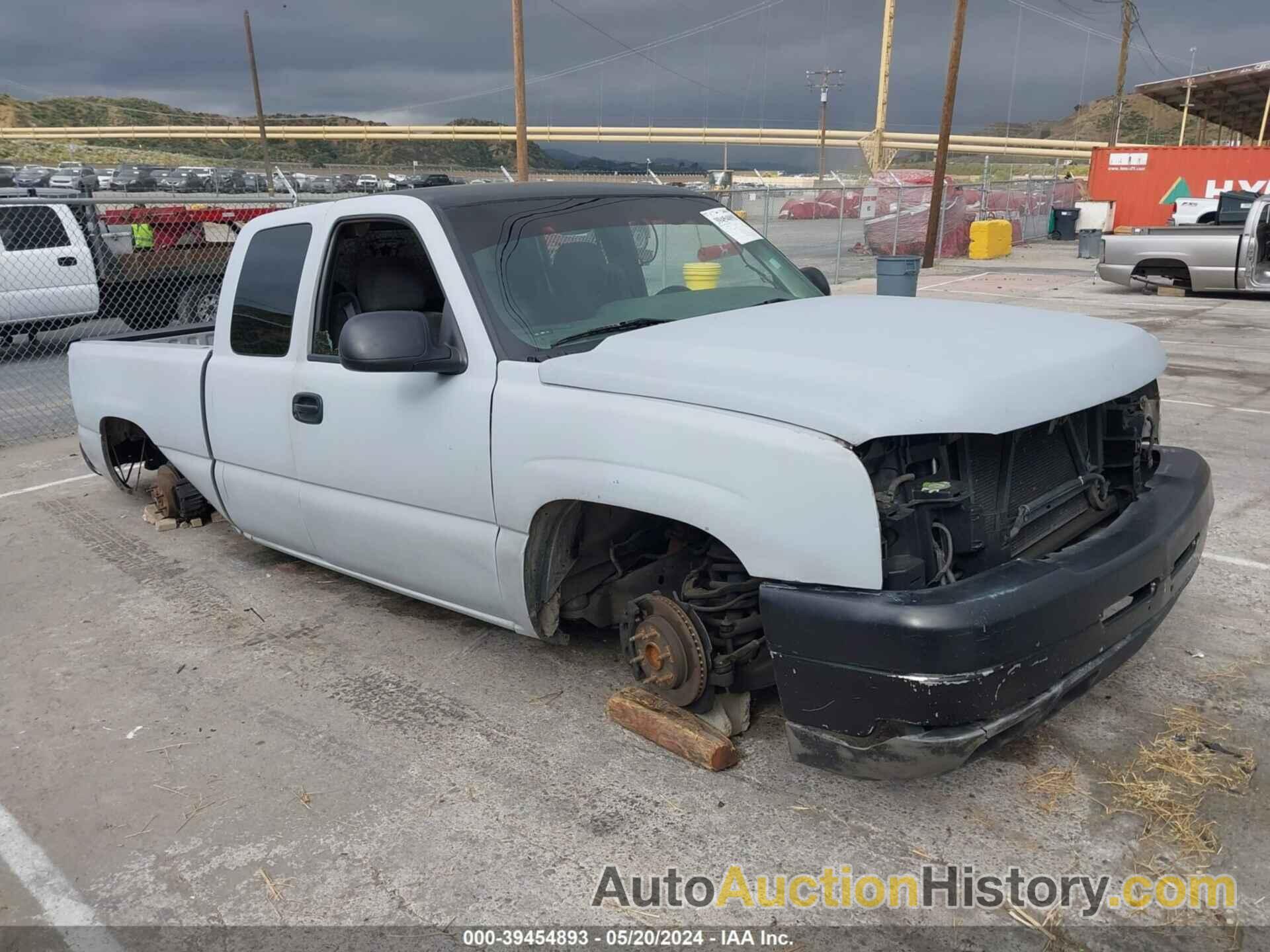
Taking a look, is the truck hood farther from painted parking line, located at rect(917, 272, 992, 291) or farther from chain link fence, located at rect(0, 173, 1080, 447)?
painted parking line, located at rect(917, 272, 992, 291)

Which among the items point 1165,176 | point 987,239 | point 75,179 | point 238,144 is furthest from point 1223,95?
point 238,144

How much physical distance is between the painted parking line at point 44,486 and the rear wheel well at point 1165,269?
14943 mm

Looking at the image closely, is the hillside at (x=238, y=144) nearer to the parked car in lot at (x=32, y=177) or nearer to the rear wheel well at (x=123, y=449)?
the parked car in lot at (x=32, y=177)

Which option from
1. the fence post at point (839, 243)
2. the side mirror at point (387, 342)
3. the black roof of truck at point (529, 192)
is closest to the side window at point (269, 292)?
the black roof of truck at point (529, 192)

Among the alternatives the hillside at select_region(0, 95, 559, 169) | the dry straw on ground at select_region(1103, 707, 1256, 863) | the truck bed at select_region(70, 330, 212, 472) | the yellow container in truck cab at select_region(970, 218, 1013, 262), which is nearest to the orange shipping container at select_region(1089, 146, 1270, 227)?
the yellow container in truck cab at select_region(970, 218, 1013, 262)

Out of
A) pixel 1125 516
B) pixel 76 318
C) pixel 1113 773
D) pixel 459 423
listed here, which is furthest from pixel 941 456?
pixel 76 318

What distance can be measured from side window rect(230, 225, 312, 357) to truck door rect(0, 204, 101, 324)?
33.3 feet

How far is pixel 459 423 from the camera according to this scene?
3.45 meters

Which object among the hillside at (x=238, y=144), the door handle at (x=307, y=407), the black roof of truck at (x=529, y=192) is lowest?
the door handle at (x=307, y=407)

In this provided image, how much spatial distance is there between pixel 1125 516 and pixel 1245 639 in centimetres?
136

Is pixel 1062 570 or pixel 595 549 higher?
pixel 1062 570

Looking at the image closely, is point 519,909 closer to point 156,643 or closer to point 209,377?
point 156,643

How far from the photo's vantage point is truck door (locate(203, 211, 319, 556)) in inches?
166

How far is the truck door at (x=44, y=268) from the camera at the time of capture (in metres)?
12.6
